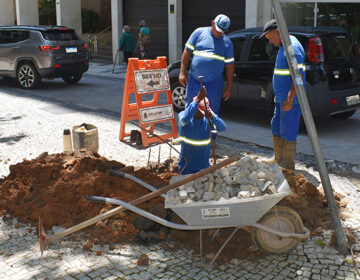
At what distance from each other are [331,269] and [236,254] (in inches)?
32.7

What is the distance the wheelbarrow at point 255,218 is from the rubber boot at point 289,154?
226 centimetres

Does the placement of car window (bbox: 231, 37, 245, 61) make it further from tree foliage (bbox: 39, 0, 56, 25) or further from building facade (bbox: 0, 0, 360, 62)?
tree foliage (bbox: 39, 0, 56, 25)

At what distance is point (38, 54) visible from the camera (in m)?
14.7

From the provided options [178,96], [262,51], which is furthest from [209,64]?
[178,96]

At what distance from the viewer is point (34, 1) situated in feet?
93.3

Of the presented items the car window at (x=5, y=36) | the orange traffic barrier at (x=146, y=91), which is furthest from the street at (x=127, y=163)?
the car window at (x=5, y=36)

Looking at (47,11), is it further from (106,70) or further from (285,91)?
(285,91)

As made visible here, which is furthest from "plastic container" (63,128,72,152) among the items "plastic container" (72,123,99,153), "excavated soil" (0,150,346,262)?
"excavated soil" (0,150,346,262)

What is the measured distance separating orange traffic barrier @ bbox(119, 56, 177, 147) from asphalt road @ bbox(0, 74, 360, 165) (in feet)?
4.31

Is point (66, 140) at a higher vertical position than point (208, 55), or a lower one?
lower

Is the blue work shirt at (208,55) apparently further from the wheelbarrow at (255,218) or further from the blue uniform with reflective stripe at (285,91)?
the wheelbarrow at (255,218)

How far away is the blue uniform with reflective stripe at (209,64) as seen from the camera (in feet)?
25.0

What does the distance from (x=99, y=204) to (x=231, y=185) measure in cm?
156

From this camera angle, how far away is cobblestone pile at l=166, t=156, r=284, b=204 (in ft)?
14.0
